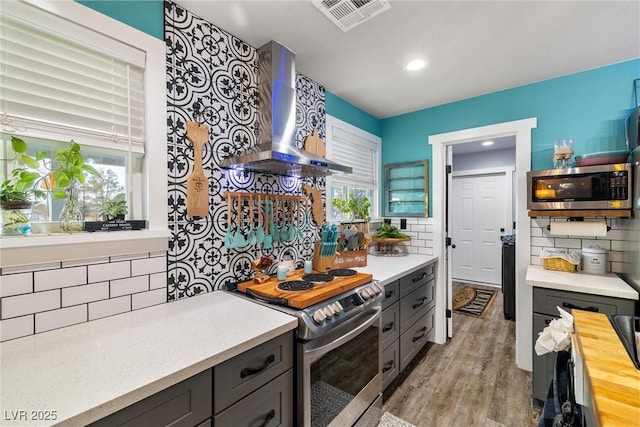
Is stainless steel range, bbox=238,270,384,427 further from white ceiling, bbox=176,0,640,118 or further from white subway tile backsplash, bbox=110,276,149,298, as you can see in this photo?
white ceiling, bbox=176,0,640,118

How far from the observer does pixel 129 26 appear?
127 cm

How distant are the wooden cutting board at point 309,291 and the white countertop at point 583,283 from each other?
48.6 inches

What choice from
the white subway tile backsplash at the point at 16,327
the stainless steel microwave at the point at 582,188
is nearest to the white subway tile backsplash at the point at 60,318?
the white subway tile backsplash at the point at 16,327

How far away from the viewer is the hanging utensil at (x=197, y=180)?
1479 millimetres

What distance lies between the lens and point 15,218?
1.01 m

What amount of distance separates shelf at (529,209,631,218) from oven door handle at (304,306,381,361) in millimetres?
1514

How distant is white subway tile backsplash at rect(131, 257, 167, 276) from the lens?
128cm

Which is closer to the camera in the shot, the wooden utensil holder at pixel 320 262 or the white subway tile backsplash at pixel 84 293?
the white subway tile backsplash at pixel 84 293

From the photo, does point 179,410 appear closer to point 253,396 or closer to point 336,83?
point 253,396

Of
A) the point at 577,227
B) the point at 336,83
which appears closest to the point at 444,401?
the point at 577,227

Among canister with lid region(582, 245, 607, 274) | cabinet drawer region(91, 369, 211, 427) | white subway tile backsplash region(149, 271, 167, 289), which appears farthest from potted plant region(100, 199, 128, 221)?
canister with lid region(582, 245, 607, 274)

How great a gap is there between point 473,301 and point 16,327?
4585mm

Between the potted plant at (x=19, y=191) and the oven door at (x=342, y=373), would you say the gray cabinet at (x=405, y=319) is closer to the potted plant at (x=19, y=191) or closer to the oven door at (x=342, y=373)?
the oven door at (x=342, y=373)

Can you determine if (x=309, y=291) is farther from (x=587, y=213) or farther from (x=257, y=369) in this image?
(x=587, y=213)
